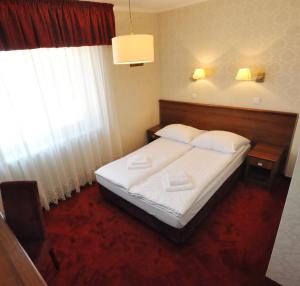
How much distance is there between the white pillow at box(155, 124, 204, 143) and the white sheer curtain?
0.83 meters

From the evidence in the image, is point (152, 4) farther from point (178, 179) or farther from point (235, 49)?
point (178, 179)

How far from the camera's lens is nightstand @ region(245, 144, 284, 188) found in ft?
8.82

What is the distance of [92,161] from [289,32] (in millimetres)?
3079

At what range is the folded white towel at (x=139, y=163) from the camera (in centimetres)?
266

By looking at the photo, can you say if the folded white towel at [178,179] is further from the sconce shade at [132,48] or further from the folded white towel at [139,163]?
the sconce shade at [132,48]

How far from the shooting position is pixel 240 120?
10.5 ft

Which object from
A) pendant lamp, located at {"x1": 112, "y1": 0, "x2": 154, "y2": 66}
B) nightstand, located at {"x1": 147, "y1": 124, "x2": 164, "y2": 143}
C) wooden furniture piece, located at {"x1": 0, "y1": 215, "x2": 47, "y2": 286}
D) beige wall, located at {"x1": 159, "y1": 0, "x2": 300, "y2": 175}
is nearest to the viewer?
wooden furniture piece, located at {"x1": 0, "y1": 215, "x2": 47, "y2": 286}

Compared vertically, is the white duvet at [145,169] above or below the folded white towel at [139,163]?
below

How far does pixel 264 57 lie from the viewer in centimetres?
276

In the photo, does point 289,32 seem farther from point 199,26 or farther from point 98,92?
point 98,92

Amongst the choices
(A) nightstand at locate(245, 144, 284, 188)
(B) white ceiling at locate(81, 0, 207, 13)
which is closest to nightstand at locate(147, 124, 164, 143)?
(A) nightstand at locate(245, 144, 284, 188)

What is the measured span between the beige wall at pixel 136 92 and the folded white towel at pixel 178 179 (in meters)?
1.55

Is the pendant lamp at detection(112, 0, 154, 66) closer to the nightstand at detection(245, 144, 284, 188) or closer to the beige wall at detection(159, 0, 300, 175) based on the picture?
the beige wall at detection(159, 0, 300, 175)

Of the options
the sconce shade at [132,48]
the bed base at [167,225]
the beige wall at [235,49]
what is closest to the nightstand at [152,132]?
the beige wall at [235,49]
